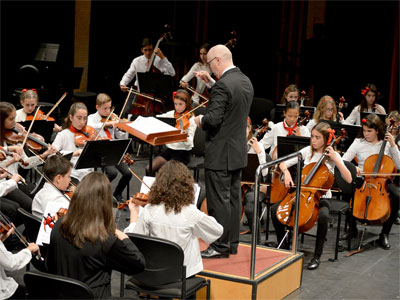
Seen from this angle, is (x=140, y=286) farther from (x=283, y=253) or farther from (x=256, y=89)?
(x=256, y=89)

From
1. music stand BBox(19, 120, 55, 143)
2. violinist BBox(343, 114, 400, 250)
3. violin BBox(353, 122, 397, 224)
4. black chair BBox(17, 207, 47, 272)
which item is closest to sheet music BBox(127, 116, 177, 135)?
black chair BBox(17, 207, 47, 272)

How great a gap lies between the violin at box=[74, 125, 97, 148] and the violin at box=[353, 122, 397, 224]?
2.38 metres

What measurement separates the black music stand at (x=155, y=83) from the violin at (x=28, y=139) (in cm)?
245

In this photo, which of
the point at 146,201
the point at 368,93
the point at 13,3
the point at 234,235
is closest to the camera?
the point at 146,201

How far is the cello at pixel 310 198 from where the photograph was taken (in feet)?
14.8

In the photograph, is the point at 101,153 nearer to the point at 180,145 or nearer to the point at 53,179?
the point at 53,179

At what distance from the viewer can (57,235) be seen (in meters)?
2.71

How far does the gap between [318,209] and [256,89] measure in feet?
18.0

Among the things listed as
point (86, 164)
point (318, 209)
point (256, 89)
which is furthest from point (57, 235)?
point (256, 89)

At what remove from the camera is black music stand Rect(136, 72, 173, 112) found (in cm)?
753

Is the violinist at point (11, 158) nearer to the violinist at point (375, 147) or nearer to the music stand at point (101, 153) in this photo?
the music stand at point (101, 153)

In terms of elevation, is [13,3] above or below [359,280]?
above

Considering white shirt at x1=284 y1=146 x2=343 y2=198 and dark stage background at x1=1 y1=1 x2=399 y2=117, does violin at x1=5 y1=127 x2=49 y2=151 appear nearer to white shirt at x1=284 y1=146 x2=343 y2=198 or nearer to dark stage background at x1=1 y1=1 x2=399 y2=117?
white shirt at x1=284 y1=146 x2=343 y2=198

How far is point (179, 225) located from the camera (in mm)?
3250
